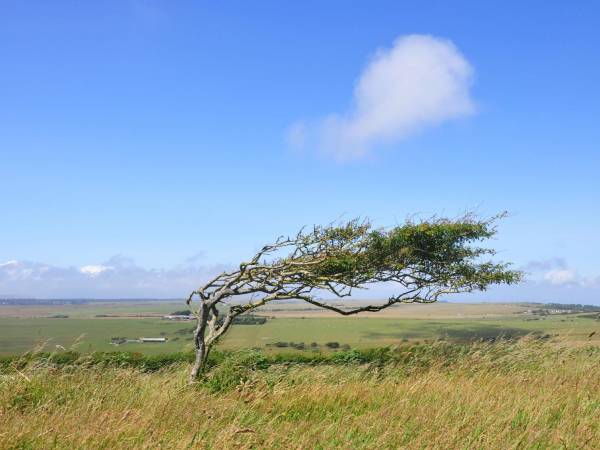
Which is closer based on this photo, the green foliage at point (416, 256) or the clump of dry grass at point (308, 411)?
the clump of dry grass at point (308, 411)

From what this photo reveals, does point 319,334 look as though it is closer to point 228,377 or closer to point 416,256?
point 416,256

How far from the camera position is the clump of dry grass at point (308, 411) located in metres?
5.17

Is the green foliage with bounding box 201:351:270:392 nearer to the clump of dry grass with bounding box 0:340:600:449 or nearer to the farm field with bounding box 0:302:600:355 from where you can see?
the clump of dry grass with bounding box 0:340:600:449

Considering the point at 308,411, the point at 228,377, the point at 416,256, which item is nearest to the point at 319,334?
the point at 416,256

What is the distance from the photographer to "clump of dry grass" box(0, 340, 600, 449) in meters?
5.17

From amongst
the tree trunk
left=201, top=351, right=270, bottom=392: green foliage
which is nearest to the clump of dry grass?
left=201, top=351, right=270, bottom=392: green foliage

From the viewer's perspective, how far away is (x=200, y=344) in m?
13.2

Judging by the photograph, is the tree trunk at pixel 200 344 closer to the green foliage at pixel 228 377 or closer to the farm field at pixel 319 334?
the farm field at pixel 319 334

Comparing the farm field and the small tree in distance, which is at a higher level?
the small tree in distance

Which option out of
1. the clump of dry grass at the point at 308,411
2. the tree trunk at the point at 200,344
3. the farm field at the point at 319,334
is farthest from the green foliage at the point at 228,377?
the farm field at the point at 319,334

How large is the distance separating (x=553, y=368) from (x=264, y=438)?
762 centimetres

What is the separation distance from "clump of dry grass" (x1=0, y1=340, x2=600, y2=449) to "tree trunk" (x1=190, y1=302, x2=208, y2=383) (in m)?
2.13

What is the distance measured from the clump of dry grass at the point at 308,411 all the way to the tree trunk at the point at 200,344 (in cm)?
213

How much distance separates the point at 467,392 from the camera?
7711mm
